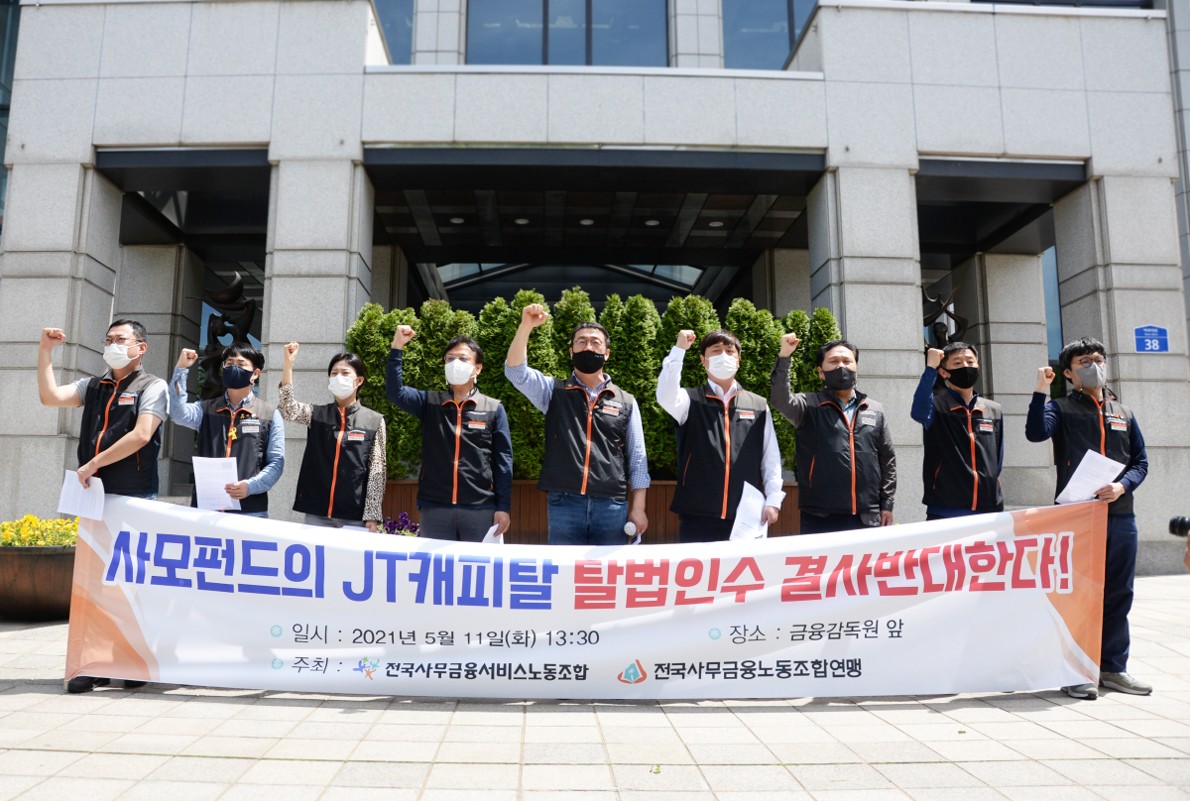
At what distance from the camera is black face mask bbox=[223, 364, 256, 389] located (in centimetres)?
490

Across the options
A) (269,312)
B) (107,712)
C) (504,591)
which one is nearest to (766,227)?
(269,312)

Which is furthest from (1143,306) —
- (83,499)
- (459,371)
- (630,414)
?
(83,499)

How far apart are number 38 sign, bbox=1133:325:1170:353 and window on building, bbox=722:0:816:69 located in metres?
7.82

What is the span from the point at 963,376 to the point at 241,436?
15.7 ft

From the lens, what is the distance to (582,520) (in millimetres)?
4598

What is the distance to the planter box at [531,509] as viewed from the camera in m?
8.83

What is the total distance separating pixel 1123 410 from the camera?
189 inches

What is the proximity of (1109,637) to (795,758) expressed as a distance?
262 centimetres

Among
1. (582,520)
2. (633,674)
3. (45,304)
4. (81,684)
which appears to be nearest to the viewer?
(633,674)

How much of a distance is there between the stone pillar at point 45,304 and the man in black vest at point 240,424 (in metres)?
6.21

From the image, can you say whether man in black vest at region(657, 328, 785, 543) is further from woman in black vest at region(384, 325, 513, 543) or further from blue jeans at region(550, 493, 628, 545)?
woman in black vest at region(384, 325, 513, 543)

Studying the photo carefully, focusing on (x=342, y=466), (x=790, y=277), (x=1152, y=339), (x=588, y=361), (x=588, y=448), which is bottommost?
(x=342, y=466)

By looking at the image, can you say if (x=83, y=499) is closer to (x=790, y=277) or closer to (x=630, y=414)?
(x=630, y=414)

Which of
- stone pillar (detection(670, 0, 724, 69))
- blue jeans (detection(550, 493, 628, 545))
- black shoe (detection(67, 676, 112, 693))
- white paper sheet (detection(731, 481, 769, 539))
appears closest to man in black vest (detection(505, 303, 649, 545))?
blue jeans (detection(550, 493, 628, 545))
